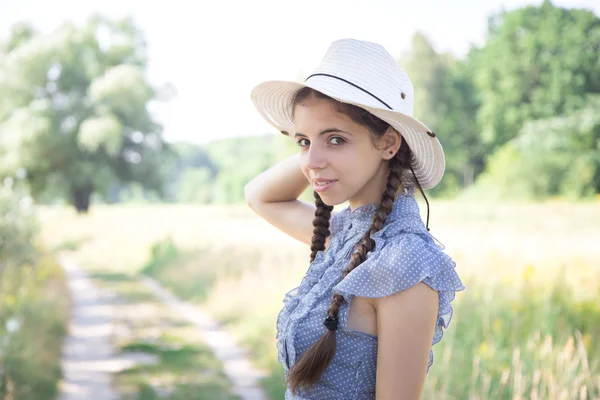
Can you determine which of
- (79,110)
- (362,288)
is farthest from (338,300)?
(79,110)

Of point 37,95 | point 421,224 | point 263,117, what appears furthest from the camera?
point 37,95

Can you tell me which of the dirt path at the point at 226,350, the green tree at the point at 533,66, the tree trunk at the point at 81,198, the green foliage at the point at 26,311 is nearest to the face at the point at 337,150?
the green foliage at the point at 26,311

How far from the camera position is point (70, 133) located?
16.2 metres

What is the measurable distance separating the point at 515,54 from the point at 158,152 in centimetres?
1191

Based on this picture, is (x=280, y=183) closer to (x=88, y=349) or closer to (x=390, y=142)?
(x=390, y=142)

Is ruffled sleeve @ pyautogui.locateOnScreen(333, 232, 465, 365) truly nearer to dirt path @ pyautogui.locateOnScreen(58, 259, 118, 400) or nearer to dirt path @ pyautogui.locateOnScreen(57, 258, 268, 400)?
dirt path @ pyautogui.locateOnScreen(57, 258, 268, 400)

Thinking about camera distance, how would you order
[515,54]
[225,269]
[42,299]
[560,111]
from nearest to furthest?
[42,299] → [560,111] → [515,54] → [225,269]

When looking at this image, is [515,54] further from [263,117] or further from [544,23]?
[263,117]

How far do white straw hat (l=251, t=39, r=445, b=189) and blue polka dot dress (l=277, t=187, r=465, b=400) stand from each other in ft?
0.33

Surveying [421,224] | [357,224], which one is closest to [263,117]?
[357,224]

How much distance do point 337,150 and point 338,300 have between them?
32 cm

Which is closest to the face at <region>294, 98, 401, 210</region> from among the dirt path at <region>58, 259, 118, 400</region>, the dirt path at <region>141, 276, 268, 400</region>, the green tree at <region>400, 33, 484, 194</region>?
the dirt path at <region>141, 276, 268, 400</region>

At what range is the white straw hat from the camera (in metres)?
1.29

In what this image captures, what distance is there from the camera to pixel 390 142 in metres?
1.37
